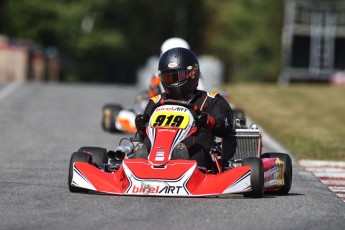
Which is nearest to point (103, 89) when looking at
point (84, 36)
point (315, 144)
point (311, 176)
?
point (315, 144)

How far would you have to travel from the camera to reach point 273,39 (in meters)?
64.4

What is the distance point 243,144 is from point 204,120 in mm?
806

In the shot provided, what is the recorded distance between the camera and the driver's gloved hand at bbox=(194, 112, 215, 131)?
386 inches

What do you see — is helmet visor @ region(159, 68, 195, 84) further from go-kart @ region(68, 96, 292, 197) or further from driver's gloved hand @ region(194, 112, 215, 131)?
driver's gloved hand @ region(194, 112, 215, 131)

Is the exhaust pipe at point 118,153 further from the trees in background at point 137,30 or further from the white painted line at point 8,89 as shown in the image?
the trees in background at point 137,30

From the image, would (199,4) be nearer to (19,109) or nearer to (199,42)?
(199,42)

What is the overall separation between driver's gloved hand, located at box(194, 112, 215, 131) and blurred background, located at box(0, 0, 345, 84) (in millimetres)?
24139

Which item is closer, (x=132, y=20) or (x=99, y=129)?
(x=99, y=129)

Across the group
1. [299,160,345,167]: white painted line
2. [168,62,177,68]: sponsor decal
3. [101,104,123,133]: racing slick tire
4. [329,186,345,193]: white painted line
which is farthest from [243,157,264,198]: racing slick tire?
[101,104,123,133]: racing slick tire

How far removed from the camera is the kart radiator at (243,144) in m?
10.4

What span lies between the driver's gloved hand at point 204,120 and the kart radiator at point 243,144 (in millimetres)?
490

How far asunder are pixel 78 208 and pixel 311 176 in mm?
4180

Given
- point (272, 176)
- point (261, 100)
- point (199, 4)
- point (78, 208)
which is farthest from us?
point (199, 4)

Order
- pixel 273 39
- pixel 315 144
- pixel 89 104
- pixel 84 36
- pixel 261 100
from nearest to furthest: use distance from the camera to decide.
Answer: pixel 315 144
pixel 89 104
pixel 261 100
pixel 84 36
pixel 273 39
